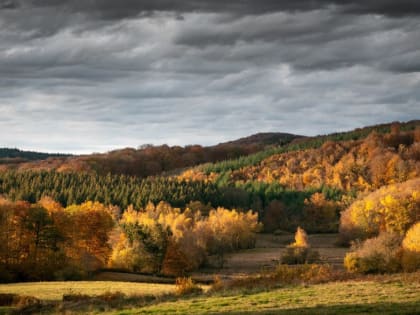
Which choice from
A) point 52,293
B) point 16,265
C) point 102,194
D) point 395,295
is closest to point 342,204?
point 102,194

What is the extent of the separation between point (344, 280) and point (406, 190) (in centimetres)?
11117

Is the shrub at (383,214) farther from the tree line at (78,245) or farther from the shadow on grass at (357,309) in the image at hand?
the shadow on grass at (357,309)

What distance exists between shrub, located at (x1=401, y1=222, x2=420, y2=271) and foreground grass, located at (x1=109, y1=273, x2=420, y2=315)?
34712 millimetres

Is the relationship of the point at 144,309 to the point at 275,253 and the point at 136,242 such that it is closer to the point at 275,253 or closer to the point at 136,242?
the point at 136,242

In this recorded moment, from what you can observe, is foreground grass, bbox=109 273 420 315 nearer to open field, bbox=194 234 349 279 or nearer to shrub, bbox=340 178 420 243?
open field, bbox=194 234 349 279

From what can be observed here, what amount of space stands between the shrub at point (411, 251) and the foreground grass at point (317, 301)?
34.7 metres

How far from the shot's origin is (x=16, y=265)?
8662 cm

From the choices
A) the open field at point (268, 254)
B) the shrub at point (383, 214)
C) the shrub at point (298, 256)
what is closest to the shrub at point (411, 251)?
the open field at point (268, 254)

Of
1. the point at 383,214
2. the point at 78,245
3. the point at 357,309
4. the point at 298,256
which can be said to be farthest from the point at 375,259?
the point at 383,214

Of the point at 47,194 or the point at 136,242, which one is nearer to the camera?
the point at 136,242

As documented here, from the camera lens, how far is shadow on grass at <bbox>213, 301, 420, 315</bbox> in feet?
87.1

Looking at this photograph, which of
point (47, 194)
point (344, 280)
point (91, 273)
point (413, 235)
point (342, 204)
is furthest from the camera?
point (342, 204)

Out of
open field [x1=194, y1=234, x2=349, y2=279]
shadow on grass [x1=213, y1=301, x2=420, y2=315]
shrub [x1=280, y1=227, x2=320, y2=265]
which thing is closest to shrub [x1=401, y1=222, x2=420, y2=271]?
open field [x1=194, y1=234, x2=349, y2=279]

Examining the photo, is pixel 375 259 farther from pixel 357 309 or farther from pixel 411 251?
pixel 357 309
